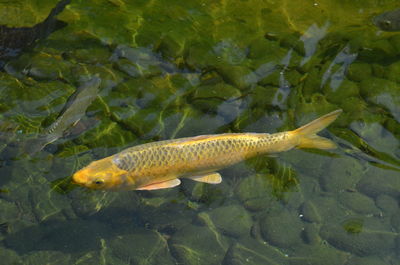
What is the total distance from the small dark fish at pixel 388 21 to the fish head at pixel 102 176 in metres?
4.54

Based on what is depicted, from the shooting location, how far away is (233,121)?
5602mm

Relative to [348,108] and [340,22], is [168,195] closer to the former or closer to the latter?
[348,108]

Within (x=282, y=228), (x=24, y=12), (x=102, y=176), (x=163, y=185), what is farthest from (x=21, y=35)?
(x=282, y=228)

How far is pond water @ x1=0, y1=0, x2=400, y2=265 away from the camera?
4984mm

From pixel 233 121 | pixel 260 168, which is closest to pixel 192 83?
pixel 233 121

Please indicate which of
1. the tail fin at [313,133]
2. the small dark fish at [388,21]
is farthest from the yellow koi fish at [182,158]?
the small dark fish at [388,21]

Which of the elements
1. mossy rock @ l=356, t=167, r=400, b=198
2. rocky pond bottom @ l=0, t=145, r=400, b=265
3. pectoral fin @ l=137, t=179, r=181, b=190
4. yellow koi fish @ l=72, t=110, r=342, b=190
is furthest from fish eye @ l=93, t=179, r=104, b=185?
mossy rock @ l=356, t=167, r=400, b=198

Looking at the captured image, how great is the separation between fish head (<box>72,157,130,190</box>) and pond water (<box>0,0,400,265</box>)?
77 cm

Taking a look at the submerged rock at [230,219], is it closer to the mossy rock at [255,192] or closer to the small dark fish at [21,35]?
the mossy rock at [255,192]

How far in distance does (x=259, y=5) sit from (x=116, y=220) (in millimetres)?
4196

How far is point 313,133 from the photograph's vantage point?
487cm

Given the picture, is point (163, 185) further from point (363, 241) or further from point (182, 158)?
point (363, 241)

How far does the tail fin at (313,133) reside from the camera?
4797mm

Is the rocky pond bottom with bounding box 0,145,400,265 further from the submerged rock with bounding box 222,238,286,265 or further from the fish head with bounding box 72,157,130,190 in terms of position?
the fish head with bounding box 72,157,130,190
